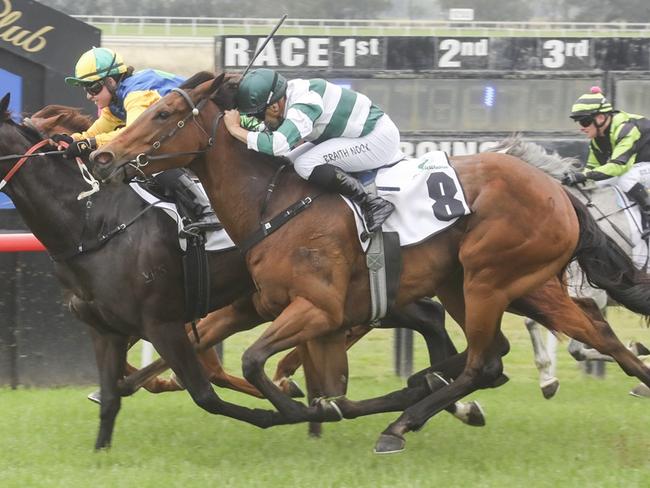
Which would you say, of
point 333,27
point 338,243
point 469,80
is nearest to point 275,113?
point 338,243

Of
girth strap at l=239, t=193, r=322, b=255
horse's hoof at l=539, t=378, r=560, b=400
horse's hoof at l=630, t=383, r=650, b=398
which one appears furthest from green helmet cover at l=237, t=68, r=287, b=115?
horse's hoof at l=630, t=383, r=650, b=398

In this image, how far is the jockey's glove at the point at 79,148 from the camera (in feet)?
19.5

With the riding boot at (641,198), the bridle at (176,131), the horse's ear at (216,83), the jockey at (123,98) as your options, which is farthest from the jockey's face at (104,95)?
the riding boot at (641,198)

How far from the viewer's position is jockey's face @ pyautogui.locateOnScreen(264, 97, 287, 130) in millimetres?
5676

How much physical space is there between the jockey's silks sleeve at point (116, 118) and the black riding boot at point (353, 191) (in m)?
0.93

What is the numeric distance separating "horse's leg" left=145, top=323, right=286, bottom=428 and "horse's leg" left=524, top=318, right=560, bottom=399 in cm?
259

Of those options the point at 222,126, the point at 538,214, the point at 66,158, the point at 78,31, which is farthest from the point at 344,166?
the point at 78,31

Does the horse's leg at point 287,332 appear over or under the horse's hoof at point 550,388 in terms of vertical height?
over

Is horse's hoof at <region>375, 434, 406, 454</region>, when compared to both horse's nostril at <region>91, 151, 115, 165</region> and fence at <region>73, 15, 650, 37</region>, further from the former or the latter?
fence at <region>73, 15, 650, 37</region>

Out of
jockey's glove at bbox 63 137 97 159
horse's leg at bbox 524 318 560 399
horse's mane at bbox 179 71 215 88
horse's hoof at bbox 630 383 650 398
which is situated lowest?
horse's hoof at bbox 630 383 650 398

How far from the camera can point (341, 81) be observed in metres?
11.6

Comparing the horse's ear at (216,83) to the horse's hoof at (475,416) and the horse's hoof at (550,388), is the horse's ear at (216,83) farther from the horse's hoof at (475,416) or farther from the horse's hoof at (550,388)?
the horse's hoof at (550,388)

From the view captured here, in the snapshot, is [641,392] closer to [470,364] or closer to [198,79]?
[470,364]

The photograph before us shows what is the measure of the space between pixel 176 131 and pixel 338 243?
919 millimetres
